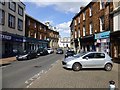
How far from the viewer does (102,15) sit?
1148 inches

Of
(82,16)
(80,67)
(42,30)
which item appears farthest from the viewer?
(42,30)

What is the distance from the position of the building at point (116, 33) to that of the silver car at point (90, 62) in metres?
5.55

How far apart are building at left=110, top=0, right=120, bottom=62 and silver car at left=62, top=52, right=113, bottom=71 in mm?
5548

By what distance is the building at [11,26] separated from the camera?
33.0m

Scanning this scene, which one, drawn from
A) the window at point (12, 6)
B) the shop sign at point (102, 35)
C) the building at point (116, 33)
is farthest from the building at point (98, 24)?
the window at point (12, 6)

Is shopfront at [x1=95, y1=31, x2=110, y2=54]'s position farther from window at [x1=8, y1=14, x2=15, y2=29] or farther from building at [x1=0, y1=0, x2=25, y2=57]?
window at [x1=8, y1=14, x2=15, y2=29]

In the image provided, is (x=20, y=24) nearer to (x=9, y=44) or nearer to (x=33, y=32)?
(x=9, y=44)

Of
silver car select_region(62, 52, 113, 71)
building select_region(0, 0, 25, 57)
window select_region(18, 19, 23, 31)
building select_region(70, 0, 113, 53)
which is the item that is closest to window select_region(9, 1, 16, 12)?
building select_region(0, 0, 25, 57)

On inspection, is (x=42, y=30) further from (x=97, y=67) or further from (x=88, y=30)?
(x=97, y=67)

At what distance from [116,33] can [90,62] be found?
6826 mm

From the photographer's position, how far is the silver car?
1679 centimetres

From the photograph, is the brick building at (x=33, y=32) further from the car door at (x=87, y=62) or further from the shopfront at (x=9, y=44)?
the car door at (x=87, y=62)

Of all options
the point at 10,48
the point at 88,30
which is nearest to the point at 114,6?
the point at 88,30

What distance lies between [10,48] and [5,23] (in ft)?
16.0
